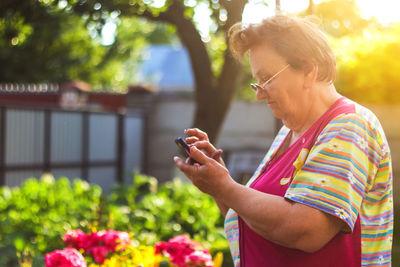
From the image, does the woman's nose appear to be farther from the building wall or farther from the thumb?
the building wall

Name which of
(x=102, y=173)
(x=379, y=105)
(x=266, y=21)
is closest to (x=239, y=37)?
(x=266, y=21)

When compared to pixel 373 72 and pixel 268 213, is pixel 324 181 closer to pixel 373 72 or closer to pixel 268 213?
pixel 268 213

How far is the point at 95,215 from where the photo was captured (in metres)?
5.20

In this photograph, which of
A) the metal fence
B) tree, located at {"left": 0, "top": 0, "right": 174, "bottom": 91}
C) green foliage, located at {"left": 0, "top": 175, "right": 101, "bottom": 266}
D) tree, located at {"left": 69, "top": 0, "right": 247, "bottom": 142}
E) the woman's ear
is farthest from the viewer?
tree, located at {"left": 0, "top": 0, "right": 174, "bottom": 91}

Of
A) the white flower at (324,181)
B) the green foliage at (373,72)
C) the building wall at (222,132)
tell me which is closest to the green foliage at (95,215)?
the white flower at (324,181)

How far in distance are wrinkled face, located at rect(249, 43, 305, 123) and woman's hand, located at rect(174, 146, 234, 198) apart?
0.34 metres

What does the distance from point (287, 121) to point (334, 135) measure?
0.29 m

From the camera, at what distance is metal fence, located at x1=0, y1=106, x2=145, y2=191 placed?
10.3m

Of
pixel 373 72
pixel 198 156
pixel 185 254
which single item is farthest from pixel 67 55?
pixel 198 156

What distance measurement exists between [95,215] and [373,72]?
527 cm

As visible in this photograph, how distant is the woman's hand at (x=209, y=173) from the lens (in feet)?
5.90

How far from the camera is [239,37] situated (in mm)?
2098

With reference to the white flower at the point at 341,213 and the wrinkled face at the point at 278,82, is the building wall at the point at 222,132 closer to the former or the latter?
the wrinkled face at the point at 278,82

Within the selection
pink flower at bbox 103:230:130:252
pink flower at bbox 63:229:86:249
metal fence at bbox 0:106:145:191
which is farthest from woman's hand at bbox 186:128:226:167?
metal fence at bbox 0:106:145:191
